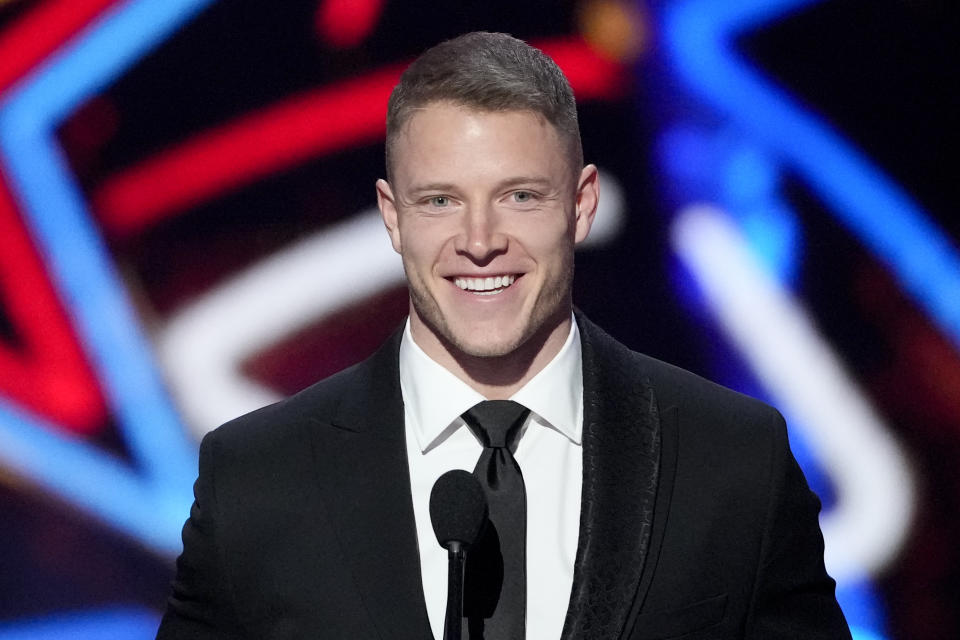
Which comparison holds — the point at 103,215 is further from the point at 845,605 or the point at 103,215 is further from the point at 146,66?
the point at 845,605

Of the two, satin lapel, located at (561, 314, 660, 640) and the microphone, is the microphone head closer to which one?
the microphone

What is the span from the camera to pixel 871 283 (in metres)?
2.85

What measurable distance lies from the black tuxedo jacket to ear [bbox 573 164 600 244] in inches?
7.5

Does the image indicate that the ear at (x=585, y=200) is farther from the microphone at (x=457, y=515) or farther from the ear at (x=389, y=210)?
the microphone at (x=457, y=515)

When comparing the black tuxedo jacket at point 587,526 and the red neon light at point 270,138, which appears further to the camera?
the red neon light at point 270,138

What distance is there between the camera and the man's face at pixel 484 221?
1.73m

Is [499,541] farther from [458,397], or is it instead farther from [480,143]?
[480,143]

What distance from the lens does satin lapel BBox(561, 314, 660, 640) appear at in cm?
167

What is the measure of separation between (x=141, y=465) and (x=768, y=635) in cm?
161

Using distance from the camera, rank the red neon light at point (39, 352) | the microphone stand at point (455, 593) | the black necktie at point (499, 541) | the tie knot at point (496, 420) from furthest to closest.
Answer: the red neon light at point (39, 352), the tie knot at point (496, 420), the black necktie at point (499, 541), the microphone stand at point (455, 593)

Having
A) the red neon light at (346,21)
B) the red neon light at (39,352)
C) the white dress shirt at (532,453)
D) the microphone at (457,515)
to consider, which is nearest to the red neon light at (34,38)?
the red neon light at (39,352)

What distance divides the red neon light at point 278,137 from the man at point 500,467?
99 centimetres

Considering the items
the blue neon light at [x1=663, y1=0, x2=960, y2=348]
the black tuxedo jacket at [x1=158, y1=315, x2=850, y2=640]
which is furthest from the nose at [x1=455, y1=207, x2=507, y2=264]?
the blue neon light at [x1=663, y1=0, x2=960, y2=348]

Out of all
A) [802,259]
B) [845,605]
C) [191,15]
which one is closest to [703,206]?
[802,259]
